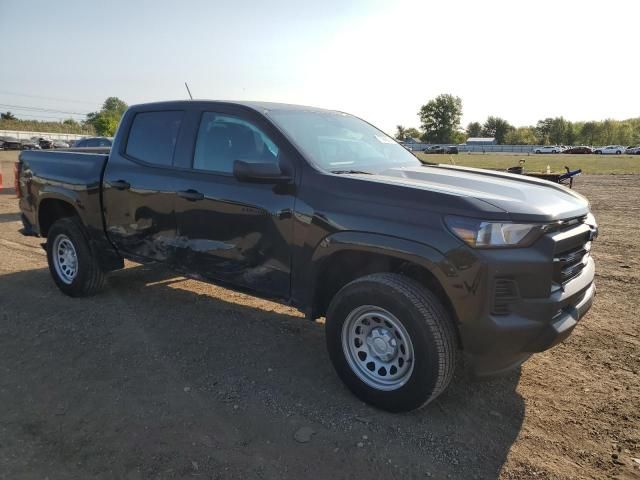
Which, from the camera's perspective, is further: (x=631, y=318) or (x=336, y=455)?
(x=631, y=318)

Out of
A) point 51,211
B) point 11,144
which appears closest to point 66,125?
point 11,144

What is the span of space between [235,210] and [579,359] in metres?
2.95

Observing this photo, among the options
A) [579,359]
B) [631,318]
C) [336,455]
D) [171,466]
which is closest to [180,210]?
[171,466]

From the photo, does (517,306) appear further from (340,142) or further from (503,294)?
(340,142)

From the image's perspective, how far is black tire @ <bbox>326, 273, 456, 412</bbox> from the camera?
2.90 m

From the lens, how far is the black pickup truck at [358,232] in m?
2.78

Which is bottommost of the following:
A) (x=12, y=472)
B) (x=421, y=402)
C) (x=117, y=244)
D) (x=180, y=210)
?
(x=12, y=472)

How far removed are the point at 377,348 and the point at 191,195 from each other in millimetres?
1952

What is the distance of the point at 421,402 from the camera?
3020 millimetres

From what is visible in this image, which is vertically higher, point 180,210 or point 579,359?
point 180,210

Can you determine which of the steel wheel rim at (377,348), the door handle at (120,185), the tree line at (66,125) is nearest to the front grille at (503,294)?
the steel wheel rim at (377,348)

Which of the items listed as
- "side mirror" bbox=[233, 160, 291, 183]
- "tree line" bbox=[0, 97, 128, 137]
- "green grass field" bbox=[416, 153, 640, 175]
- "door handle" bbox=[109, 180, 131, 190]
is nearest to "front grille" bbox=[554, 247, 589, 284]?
"side mirror" bbox=[233, 160, 291, 183]

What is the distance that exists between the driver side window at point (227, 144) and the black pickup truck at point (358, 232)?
12 millimetres

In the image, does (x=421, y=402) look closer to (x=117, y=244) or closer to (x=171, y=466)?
(x=171, y=466)
